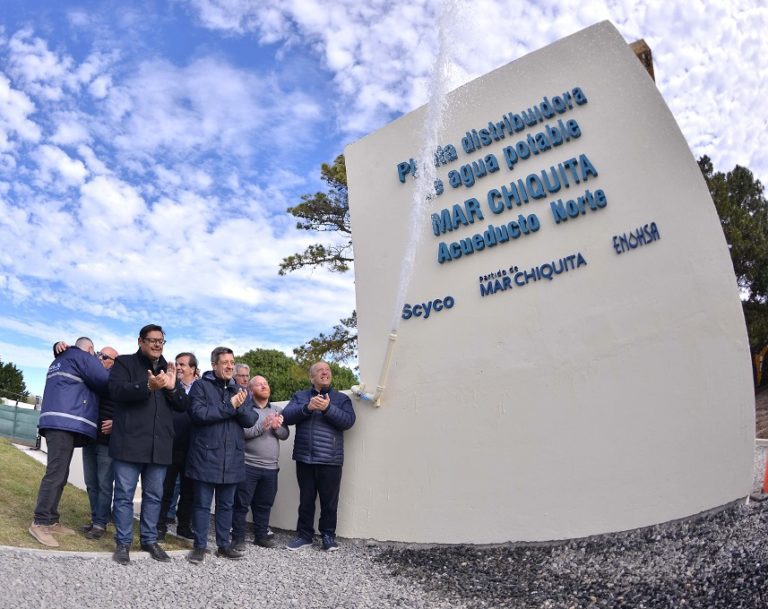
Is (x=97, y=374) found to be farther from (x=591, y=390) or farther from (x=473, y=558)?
(x=591, y=390)

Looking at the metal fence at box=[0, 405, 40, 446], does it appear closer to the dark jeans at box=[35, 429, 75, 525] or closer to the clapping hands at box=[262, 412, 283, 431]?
the dark jeans at box=[35, 429, 75, 525]

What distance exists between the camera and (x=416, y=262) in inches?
251

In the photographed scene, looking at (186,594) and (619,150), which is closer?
(186,594)

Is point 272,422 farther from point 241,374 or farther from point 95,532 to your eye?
point 95,532

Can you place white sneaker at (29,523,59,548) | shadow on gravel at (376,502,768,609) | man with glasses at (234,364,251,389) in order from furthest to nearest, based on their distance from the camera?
man with glasses at (234,364,251,389), white sneaker at (29,523,59,548), shadow on gravel at (376,502,768,609)

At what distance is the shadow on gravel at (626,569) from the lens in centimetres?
380

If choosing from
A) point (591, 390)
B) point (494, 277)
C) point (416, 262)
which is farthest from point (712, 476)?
point (416, 262)

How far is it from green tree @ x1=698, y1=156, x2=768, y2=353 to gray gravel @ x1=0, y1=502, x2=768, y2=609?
1414cm

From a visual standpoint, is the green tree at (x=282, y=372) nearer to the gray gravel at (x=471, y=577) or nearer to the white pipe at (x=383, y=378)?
the white pipe at (x=383, y=378)

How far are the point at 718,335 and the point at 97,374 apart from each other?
16.6 ft

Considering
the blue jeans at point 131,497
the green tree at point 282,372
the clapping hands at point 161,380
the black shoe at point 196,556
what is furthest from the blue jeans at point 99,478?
the green tree at point 282,372

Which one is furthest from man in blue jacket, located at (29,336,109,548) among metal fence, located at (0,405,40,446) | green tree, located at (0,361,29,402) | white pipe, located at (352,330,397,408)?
green tree, located at (0,361,29,402)

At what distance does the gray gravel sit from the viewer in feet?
12.6

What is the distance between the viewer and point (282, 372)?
14227 mm
